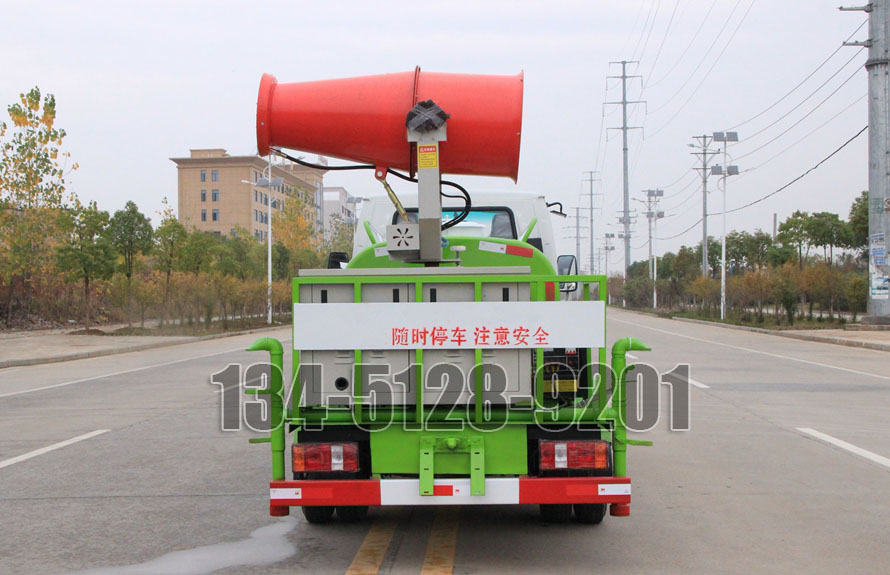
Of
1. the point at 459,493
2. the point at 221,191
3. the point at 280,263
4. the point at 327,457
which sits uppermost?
the point at 221,191

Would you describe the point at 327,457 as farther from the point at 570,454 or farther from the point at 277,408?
the point at 570,454

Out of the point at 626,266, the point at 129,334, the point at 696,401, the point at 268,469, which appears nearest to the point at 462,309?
the point at 268,469

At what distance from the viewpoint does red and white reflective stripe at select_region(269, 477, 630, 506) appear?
468cm

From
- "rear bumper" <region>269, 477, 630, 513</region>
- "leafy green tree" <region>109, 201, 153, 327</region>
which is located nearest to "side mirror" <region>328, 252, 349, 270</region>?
"rear bumper" <region>269, 477, 630, 513</region>

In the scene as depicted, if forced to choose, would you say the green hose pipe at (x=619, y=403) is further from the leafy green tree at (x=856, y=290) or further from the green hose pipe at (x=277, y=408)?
the leafy green tree at (x=856, y=290)

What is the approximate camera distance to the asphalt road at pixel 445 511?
5195 mm

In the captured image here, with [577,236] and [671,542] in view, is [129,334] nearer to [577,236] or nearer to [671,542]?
[671,542]

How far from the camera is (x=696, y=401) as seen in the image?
1288 centimetres

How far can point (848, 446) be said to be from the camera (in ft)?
29.8

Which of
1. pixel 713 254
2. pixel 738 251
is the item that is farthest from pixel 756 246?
pixel 713 254

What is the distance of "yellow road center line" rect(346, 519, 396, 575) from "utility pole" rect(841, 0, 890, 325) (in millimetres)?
28448

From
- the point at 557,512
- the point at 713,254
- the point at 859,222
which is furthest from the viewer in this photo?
the point at 713,254

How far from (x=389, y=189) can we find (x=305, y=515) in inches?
89.8

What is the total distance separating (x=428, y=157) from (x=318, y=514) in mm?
2485
